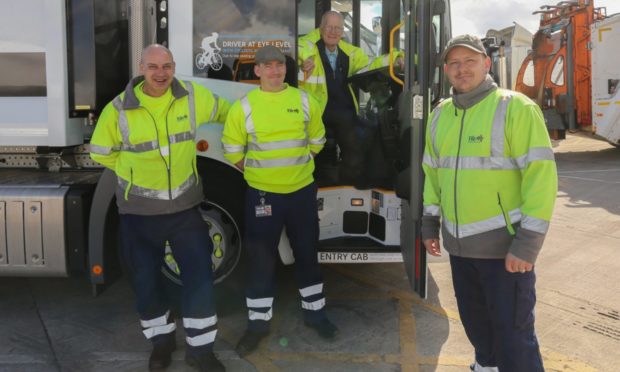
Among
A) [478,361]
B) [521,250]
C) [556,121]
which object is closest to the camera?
[521,250]

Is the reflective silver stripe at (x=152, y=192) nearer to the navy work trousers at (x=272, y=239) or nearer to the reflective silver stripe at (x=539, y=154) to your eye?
the navy work trousers at (x=272, y=239)

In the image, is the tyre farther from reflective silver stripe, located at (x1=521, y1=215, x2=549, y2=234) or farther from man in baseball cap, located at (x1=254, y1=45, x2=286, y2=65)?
reflective silver stripe, located at (x1=521, y1=215, x2=549, y2=234)

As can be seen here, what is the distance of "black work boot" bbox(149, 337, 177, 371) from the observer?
3.24 metres

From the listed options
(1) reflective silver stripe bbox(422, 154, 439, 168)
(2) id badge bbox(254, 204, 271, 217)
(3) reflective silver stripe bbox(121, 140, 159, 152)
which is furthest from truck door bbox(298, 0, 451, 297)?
(3) reflective silver stripe bbox(121, 140, 159, 152)

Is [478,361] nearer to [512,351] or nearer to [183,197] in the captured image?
[512,351]

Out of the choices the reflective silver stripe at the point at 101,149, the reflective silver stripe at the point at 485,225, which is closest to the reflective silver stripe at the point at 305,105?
the reflective silver stripe at the point at 101,149

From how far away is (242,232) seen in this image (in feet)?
12.3

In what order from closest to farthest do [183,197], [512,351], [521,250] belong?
1. [521,250]
2. [512,351]
3. [183,197]

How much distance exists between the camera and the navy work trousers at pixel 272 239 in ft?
11.3

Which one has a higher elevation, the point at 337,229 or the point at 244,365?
the point at 337,229

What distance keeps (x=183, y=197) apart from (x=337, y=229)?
4.19 feet

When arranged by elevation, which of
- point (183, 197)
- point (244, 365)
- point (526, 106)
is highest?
point (526, 106)

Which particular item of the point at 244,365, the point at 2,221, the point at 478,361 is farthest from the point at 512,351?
the point at 2,221

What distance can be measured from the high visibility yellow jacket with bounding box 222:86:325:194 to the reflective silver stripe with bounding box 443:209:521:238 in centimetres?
119
